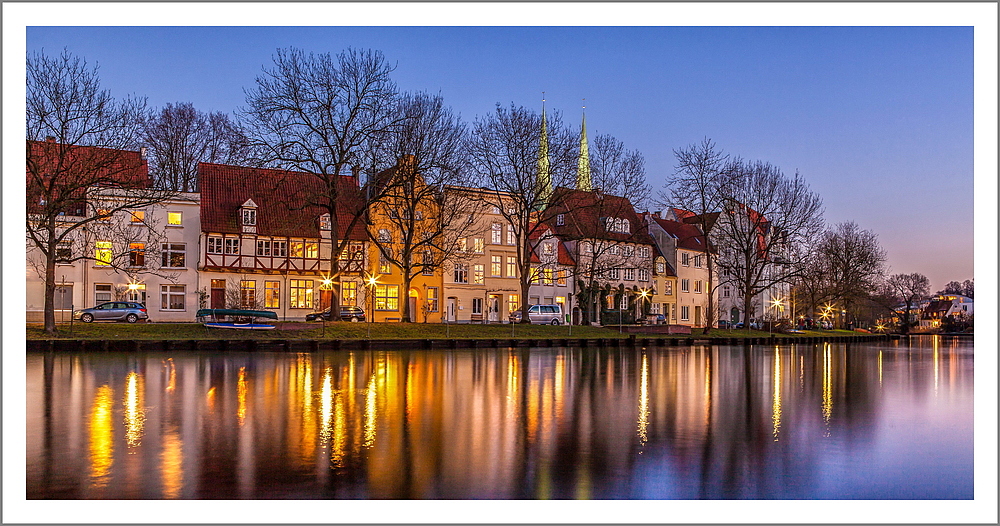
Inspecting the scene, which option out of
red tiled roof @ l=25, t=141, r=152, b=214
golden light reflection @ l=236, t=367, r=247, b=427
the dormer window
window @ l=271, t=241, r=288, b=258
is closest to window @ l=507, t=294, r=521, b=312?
window @ l=271, t=241, r=288, b=258

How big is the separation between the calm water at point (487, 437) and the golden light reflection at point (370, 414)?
6cm

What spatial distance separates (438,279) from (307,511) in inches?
2389

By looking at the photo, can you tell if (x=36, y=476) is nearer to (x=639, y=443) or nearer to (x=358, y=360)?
(x=639, y=443)

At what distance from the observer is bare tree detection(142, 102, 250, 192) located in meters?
64.8

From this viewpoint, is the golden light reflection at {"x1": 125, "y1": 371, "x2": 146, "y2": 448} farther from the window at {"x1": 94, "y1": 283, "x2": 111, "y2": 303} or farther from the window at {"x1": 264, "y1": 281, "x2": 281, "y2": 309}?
the window at {"x1": 264, "y1": 281, "x2": 281, "y2": 309}

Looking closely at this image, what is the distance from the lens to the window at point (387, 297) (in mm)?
65562

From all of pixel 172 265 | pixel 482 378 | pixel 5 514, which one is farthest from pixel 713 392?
pixel 172 265

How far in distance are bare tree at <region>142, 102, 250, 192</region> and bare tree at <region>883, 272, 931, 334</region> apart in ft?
246

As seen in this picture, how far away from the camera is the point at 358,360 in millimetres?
30000

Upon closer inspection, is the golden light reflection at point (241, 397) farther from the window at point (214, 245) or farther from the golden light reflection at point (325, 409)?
the window at point (214, 245)

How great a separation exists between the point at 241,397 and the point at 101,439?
214 inches

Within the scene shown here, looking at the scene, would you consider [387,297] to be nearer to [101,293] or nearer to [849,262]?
[101,293]

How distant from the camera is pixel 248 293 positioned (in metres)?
61.3

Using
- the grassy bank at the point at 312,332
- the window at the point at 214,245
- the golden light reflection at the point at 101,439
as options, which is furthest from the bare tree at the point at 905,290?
the golden light reflection at the point at 101,439
